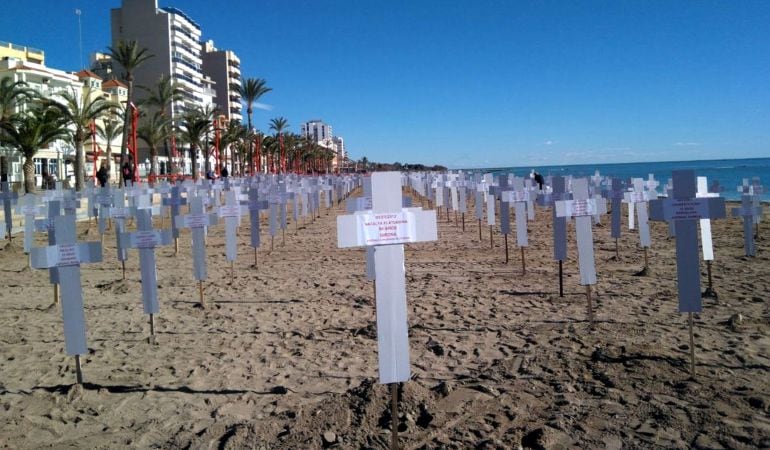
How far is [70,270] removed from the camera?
4633 millimetres

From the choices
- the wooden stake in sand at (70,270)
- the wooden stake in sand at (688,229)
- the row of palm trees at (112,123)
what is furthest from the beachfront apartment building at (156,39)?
the wooden stake in sand at (688,229)

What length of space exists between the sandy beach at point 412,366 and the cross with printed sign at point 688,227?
0.58m

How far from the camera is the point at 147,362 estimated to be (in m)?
5.35

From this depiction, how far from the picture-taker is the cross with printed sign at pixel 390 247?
345cm

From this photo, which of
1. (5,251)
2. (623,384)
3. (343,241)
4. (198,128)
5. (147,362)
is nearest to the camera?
(343,241)

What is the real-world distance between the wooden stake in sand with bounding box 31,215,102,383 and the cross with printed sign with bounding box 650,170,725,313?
4.65 m

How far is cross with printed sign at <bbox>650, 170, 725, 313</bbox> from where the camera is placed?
15.3 feet

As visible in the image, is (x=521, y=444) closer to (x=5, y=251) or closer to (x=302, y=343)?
(x=302, y=343)

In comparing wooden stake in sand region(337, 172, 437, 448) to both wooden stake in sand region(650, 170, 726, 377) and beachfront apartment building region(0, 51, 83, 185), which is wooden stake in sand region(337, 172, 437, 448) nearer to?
wooden stake in sand region(650, 170, 726, 377)

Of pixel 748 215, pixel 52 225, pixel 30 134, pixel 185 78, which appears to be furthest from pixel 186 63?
pixel 748 215

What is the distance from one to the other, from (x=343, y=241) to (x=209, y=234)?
46.1ft

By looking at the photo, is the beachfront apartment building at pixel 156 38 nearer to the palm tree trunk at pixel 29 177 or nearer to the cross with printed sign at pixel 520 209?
the palm tree trunk at pixel 29 177

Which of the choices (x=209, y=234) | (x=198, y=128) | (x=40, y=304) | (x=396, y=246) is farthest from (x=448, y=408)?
(x=198, y=128)

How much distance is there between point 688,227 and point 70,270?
4.98 metres
